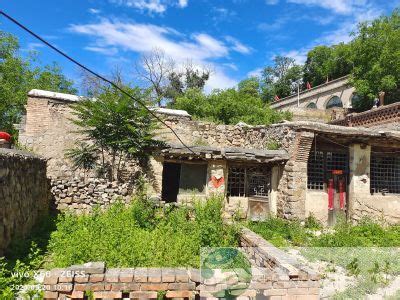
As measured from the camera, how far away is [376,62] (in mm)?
23750

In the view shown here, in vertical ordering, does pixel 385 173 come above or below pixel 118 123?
below

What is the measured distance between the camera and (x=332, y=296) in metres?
5.19

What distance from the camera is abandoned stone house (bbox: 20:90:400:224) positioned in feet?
32.0

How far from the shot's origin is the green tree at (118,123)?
9336 millimetres

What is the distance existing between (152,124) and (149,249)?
16.4ft

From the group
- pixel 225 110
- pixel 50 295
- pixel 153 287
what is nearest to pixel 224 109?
pixel 225 110

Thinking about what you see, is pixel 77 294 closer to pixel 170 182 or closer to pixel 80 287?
pixel 80 287

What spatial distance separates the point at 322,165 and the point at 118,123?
7128mm

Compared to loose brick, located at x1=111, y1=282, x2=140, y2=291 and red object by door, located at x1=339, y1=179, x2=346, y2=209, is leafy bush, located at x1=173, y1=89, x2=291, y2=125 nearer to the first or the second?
red object by door, located at x1=339, y1=179, x2=346, y2=209

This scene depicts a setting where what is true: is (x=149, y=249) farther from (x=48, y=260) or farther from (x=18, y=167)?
(x=18, y=167)

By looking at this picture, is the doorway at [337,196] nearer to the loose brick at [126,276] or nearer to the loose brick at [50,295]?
the loose brick at [126,276]

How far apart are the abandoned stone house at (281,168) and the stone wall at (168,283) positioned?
218 inches

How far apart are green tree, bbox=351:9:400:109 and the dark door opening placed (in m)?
19.2

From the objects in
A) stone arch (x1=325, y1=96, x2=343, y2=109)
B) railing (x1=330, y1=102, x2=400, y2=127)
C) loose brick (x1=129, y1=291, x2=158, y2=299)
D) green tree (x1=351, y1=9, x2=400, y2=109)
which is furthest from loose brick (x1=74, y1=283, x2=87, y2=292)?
stone arch (x1=325, y1=96, x2=343, y2=109)
